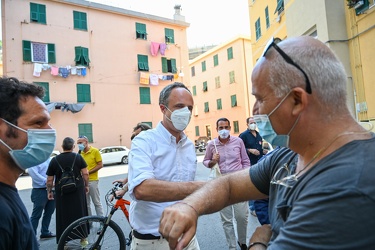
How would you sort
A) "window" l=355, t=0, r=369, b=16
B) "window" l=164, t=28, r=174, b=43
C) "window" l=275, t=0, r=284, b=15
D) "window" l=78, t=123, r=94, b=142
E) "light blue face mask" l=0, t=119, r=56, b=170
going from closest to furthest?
"light blue face mask" l=0, t=119, r=56, b=170 → "window" l=355, t=0, r=369, b=16 → "window" l=275, t=0, r=284, b=15 → "window" l=78, t=123, r=94, b=142 → "window" l=164, t=28, r=174, b=43

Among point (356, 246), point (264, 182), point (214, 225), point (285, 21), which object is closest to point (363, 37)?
point (285, 21)

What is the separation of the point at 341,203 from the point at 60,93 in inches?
854

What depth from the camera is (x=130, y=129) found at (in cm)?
2255

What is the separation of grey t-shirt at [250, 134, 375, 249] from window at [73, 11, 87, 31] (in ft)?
75.8

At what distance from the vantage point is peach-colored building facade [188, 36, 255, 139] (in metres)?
28.8

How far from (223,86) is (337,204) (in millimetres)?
31343

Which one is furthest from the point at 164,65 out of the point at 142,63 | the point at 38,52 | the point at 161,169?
the point at 161,169

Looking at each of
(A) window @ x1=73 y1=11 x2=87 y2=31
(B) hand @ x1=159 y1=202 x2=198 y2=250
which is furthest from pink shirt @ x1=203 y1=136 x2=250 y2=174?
(A) window @ x1=73 y1=11 x2=87 y2=31

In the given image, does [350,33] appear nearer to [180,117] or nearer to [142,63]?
[180,117]

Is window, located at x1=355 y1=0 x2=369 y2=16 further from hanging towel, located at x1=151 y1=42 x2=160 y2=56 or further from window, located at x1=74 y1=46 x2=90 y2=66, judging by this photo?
window, located at x1=74 y1=46 x2=90 y2=66

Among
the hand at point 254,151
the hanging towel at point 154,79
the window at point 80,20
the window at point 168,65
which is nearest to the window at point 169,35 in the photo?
the window at point 168,65

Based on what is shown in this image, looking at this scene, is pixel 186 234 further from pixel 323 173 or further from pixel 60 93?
pixel 60 93

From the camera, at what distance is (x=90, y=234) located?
4184 millimetres

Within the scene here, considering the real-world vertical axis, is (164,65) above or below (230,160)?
above
